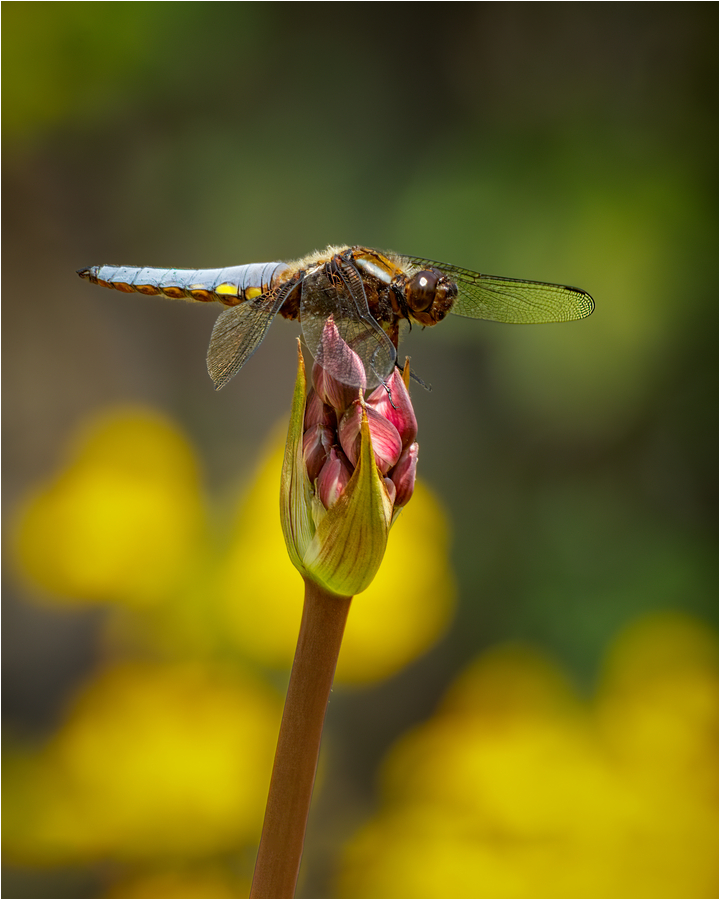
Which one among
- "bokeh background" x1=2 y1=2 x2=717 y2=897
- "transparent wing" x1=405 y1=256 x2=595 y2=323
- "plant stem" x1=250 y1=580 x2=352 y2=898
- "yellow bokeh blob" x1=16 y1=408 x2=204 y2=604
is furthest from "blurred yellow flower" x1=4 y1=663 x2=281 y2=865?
"plant stem" x1=250 y1=580 x2=352 y2=898

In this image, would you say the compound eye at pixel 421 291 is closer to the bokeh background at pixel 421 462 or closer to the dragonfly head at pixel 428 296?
the dragonfly head at pixel 428 296

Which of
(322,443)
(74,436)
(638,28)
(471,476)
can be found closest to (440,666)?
(471,476)

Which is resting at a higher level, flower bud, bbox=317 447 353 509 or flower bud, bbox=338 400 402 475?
flower bud, bbox=338 400 402 475

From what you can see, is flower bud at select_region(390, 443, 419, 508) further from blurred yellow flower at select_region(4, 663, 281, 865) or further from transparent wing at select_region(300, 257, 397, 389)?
blurred yellow flower at select_region(4, 663, 281, 865)

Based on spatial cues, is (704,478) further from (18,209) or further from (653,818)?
(18,209)

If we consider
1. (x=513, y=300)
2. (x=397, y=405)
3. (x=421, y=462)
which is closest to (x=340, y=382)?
(x=397, y=405)

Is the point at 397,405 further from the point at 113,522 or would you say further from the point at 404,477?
the point at 113,522
